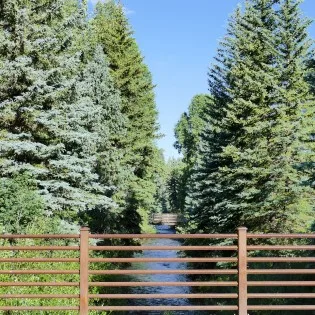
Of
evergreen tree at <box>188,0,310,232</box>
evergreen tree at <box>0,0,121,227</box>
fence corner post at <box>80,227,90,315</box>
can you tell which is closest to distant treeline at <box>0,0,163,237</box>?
evergreen tree at <box>0,0,121,227</box>

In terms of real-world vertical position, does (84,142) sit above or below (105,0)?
below

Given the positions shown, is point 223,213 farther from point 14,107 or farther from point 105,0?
point 105,0

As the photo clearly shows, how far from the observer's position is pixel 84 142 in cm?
1914

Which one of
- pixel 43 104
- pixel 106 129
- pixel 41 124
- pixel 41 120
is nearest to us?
pixel 41 120

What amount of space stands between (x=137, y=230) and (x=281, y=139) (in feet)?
59.9

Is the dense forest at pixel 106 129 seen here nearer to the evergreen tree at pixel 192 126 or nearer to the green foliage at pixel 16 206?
the green foliage at pixel 16 206

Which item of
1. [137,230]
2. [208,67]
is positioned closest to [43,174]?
[208,67]

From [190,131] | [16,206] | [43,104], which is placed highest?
[190,131]

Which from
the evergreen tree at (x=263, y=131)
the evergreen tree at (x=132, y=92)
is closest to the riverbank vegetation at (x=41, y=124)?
the evergreen tree at (x=263, y=131)

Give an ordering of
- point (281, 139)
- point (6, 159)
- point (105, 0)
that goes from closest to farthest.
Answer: point (6, 159) < point (281, 139) < point (105, 0)

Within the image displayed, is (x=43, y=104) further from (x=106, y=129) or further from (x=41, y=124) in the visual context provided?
(x=106, y=129)

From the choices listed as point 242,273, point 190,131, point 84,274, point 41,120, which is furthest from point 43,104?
point 190,131

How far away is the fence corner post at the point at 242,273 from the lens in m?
6.37

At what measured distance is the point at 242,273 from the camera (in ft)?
21.0
